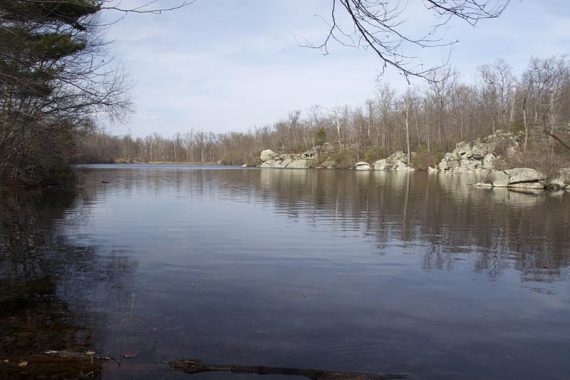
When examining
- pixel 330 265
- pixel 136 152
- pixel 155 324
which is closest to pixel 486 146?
pixel 330 265

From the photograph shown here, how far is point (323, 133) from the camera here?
116m

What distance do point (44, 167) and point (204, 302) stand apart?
27267mm

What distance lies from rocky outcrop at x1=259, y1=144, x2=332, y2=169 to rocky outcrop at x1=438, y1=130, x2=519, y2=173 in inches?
1362

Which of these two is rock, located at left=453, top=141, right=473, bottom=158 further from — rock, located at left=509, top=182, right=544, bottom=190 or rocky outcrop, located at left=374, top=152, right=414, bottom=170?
rock, located at left=509, top=182, right=544, bottom=190

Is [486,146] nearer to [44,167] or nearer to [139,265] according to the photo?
[44,167]

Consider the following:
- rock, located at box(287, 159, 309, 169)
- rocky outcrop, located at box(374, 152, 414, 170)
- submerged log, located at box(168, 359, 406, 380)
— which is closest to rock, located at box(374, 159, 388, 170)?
rocky outcrop, located at box(374, 152, 414, 170)

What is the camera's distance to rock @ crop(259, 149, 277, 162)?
399ft

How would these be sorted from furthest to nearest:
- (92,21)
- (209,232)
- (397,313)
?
1. (209,232)
2. (92,21)
3. (397,313)

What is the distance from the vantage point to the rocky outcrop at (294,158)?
107188 millimetres

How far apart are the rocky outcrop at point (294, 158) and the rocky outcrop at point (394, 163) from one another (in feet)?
67.9

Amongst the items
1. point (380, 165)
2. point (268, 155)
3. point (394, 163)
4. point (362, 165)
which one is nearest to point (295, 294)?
point (380, 165)

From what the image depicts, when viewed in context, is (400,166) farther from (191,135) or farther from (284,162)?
(191,135)

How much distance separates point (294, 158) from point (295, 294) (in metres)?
105

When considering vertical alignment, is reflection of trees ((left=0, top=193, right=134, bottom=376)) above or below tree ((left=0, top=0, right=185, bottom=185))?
below
